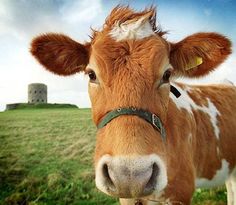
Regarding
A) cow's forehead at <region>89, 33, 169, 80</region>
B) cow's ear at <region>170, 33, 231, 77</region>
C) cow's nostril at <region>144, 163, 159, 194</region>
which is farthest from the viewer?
cow's ear at <region>170, 33, 231, 77</region>

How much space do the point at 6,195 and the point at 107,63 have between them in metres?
6.57

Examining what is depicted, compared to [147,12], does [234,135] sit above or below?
below

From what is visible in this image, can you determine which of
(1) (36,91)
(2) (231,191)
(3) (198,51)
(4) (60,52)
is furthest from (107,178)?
(1) (36,91)

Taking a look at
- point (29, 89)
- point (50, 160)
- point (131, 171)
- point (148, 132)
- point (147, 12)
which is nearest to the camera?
point (131, 171)

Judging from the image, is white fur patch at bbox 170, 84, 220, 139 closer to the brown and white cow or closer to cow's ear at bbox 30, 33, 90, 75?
the brown and white cow

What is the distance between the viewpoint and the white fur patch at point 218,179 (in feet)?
21.4

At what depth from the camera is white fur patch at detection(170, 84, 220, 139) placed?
605 cm

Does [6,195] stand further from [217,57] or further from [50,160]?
[217,57]

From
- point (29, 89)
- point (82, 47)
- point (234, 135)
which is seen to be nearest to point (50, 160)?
point (234, 135)

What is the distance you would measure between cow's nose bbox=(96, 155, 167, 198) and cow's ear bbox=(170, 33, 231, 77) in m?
1.88

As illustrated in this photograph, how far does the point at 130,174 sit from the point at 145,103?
0.90m

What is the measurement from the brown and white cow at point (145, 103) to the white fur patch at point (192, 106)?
0.07 ft

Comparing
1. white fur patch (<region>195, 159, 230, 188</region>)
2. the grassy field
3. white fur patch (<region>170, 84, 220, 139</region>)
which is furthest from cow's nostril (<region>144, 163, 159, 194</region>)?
the grassy field

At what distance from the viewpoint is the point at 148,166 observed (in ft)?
11.6
